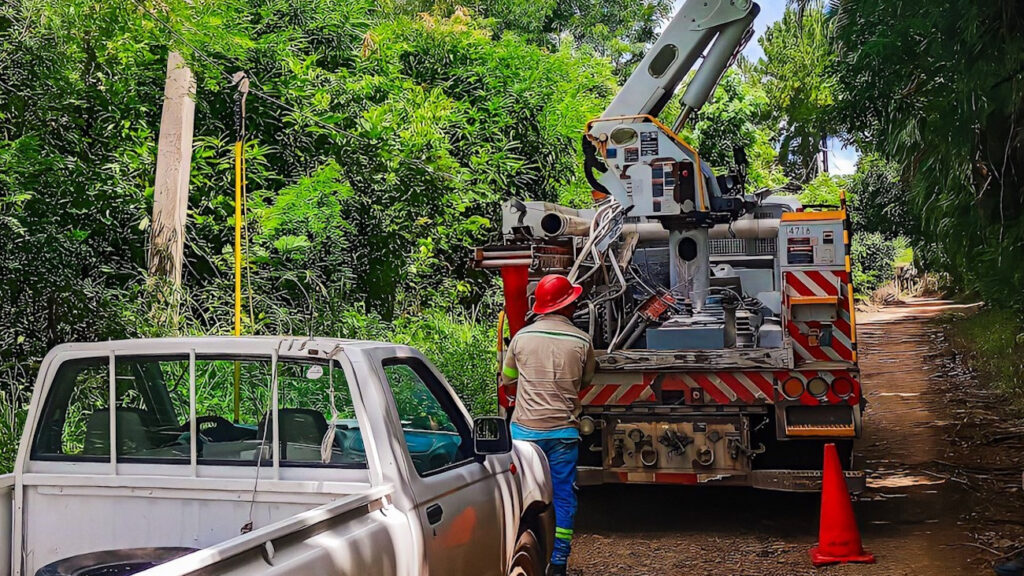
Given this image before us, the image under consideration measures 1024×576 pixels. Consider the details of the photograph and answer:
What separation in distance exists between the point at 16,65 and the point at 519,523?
612cm

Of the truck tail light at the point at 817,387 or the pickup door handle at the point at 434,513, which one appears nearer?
the pickup door handle at the point at 434,513

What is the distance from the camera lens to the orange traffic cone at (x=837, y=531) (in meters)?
6.97

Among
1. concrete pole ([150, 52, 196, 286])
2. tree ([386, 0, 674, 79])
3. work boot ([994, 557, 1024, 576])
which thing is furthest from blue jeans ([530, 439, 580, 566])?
tree ([386, 0, 674, 79])

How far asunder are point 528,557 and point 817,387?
3.27 meters

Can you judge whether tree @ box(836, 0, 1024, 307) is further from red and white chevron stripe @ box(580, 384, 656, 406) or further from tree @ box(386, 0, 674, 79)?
tree @ box(386, 0, 674, 79)

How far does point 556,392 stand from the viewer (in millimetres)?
6211

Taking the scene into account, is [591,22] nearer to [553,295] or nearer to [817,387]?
[817,387]

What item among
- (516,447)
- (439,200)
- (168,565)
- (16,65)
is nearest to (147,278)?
(16,65)

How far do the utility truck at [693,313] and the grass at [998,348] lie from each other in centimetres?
671

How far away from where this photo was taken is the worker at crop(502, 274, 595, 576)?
20.3 ft

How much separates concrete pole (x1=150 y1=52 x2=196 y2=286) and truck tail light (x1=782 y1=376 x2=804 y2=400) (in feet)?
18.5

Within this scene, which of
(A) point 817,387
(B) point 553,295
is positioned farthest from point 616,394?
(B) point 553,295

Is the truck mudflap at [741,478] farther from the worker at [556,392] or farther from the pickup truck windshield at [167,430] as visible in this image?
the pickup truck windshield at [167,430]

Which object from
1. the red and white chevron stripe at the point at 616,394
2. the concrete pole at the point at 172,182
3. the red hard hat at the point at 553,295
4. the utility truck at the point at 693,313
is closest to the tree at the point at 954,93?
the utility truck at the point at 693,313
